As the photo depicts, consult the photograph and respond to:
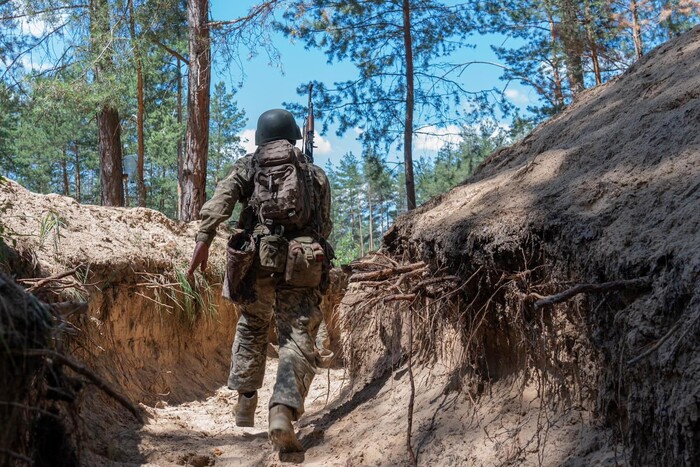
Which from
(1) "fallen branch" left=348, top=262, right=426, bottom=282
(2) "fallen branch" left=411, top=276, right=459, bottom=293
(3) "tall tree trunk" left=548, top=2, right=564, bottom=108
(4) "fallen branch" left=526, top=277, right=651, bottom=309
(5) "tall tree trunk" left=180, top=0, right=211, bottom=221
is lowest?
(4) "fallen branch" left=526, top=277, right=651, bottom=309

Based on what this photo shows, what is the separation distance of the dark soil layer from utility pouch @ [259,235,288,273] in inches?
42.2

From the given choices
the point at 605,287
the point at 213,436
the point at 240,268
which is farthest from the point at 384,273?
the point at 605,287

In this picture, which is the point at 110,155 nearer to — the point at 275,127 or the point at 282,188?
the point at 275,127

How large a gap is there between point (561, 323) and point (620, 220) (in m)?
0.66

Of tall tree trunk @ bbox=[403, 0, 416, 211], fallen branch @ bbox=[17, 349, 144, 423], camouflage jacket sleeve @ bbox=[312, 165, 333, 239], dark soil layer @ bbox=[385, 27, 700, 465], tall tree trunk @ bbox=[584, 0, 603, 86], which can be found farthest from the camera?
tall tree trunk @ bbox=[584, 0, 603, 86]

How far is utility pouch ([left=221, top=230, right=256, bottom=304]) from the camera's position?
15.3ft

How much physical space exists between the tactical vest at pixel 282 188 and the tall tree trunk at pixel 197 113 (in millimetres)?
5139

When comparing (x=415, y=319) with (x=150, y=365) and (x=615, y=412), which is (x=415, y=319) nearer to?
(x=615, y=412)

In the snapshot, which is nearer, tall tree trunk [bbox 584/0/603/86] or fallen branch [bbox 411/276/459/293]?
fallen branch [bbox 411/276/459/293]

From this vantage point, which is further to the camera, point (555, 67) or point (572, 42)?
point (555, 67)

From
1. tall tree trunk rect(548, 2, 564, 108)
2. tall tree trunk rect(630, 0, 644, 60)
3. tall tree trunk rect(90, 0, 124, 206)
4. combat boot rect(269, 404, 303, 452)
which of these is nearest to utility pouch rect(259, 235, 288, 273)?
combat boot rect(269, 404, 303, 452)

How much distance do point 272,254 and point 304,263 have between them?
258 mm

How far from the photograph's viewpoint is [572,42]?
45.3ft

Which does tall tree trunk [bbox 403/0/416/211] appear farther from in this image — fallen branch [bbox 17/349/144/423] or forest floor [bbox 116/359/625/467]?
fallen branch [bbox 17/349/144/423]
